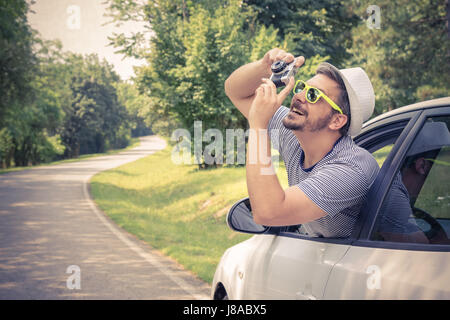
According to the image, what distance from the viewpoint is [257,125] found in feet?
6.70

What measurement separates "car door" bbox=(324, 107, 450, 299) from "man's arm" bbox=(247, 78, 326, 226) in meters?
0.26

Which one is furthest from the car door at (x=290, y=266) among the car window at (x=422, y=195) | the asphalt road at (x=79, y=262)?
the asphalt road at (x=79, y=262)

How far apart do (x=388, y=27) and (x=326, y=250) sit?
72.4 feet

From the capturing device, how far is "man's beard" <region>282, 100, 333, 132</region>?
Result: 2299mm

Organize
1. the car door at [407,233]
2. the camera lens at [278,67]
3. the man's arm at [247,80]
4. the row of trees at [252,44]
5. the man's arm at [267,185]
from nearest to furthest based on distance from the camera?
the car door at [407,233]
the man's arm at [267,185]
the camera lens at [278,67]
the man's arm at [247,80]
the row of trees at [252,44]

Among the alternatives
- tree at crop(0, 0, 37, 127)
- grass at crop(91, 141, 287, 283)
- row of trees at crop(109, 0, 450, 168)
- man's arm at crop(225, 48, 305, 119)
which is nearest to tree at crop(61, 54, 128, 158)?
tree at crop(0, 0, 37, 127)

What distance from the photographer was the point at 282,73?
2.22m

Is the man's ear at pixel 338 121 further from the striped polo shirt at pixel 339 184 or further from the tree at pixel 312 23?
the tree at pixel 312 23

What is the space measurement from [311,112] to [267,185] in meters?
0.53

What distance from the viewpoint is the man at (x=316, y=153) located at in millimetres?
2002

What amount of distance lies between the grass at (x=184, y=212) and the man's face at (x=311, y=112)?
5367 mm

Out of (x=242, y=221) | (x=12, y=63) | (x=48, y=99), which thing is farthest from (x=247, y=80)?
(x=48, y=99)

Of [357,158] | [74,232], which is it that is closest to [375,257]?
[357,158]

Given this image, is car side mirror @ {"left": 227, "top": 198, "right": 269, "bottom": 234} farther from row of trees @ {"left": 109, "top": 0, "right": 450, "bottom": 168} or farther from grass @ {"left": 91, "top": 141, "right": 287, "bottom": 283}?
row of trees @ {"left": 109, "top": 0, "right": 450, "bottom": 168}
